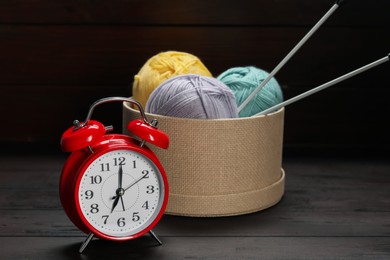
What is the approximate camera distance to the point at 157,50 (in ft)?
5.34

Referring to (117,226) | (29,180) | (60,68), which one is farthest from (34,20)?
(117,226)

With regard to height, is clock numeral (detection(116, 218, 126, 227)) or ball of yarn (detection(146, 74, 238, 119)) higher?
ball of yarn (detection(146, 74, 238, 119))

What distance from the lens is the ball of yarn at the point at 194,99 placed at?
1.18 meters

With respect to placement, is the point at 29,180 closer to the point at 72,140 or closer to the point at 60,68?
the point at 60,68

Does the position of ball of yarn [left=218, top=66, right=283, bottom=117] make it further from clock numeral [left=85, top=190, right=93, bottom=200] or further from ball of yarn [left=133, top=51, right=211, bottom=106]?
clock numeral [left=85, top=190, right=93, bottom=200]

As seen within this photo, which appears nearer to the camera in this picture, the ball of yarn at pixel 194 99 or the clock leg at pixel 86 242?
the clock leg at pixel 86 242

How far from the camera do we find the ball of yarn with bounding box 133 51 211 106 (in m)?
1.32

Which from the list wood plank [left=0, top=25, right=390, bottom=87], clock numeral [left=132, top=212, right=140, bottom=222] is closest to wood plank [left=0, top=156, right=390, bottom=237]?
clock numeral [left=132, top=212, right=140, bottom=222]

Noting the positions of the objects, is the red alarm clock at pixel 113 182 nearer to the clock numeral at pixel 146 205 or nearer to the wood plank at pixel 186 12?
the clock numeral at pixel 146 205

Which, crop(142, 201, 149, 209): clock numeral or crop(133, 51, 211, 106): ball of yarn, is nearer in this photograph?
crop(142, 201, 149, 209): clock numeral

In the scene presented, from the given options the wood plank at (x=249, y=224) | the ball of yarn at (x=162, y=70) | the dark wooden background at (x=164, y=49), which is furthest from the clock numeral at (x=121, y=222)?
the dark wooden background at (x=164, y=49)

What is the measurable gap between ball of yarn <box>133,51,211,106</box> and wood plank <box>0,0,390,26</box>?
277mm

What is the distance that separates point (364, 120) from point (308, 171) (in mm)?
275

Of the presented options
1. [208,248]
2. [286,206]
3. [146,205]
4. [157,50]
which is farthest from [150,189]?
[157,50]
